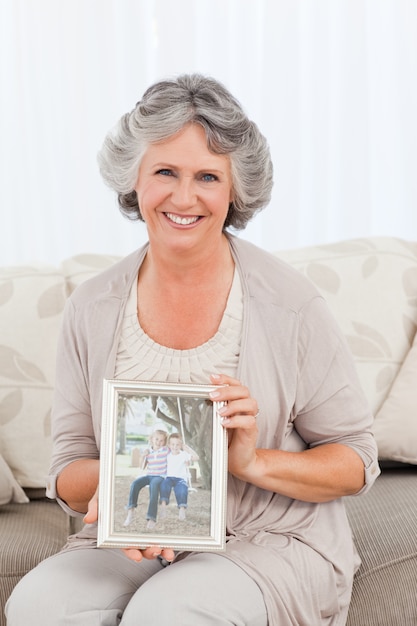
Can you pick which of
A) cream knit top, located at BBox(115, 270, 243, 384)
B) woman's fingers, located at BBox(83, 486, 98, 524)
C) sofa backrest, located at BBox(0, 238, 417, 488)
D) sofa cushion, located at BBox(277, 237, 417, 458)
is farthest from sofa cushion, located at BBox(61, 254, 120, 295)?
woman's fingers, located at BBox(83, 486, 98, 524)

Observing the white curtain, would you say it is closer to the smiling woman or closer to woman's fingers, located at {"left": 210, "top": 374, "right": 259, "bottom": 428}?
the smiling woman

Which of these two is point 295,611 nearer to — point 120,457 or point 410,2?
point 120,457

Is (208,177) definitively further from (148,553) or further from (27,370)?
(27,370)

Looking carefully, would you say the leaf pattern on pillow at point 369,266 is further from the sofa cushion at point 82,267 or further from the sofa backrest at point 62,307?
the sofa cushion at point 82,267

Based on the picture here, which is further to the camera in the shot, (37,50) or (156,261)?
(37,50)

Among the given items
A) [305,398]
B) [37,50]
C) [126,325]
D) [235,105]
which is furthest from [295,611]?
[37,50]

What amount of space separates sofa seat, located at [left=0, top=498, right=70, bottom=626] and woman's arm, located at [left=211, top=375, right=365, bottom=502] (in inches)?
19.0

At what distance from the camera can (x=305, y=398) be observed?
1643mm

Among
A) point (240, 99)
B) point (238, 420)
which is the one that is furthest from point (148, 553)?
point (240, 99)

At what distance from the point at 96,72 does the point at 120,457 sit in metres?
1.92

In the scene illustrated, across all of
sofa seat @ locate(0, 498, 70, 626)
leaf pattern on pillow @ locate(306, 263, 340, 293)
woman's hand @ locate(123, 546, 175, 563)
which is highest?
leaf pattern on pillow @ locate(306, 263, 340, 293)

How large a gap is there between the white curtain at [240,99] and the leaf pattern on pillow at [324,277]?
0.74m

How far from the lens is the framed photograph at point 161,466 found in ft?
4.65

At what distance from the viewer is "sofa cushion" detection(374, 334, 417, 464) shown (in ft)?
7.12
